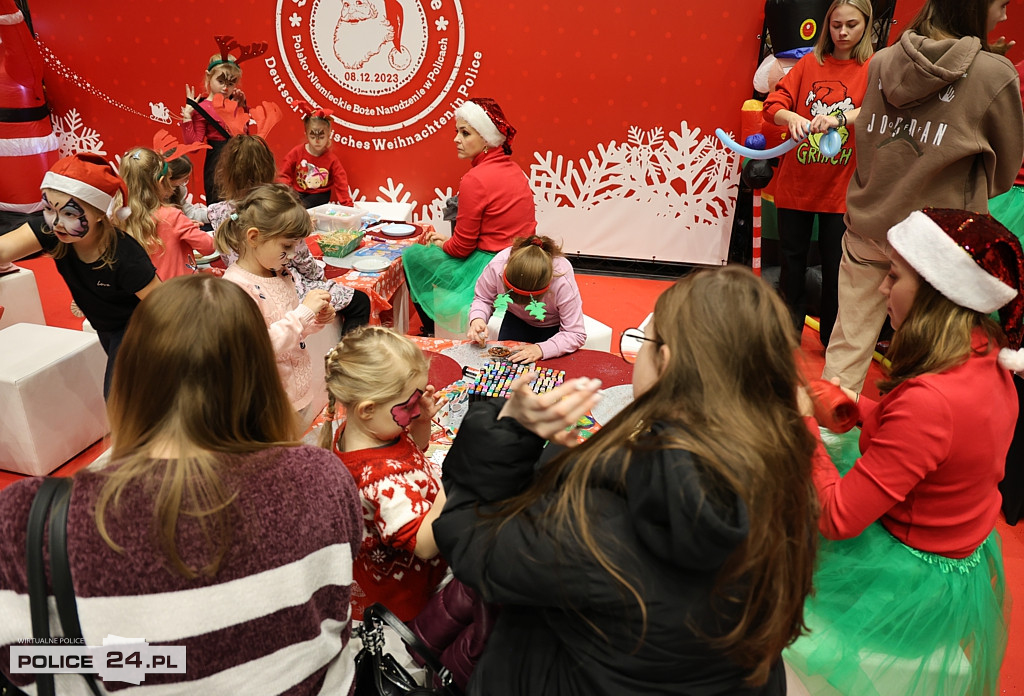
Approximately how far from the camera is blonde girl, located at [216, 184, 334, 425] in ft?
8.25

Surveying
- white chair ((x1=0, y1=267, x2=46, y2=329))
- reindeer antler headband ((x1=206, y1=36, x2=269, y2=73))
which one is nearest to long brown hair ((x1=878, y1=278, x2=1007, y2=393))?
white chair ((x1=0, y1=267, x2=46, y2=329))

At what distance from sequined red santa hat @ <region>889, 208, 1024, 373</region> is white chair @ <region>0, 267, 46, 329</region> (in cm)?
415

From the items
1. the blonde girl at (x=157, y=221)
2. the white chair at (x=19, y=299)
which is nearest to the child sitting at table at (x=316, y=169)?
the blonde girl at (x=157, y=221)

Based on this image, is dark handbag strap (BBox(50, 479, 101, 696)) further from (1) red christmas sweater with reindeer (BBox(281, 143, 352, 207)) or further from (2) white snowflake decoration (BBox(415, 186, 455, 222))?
(2) white snowflake decoration (BBox(415, 186, 455, 222))

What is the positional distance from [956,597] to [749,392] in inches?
43.7

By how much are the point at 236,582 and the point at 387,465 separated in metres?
0.52

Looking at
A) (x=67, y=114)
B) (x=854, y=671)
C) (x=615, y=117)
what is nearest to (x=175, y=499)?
(x=854, y=671)

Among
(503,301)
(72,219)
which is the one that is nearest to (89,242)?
(72,219)

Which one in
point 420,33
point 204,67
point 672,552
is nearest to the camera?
point 672,552

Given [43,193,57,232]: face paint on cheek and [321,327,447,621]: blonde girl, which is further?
[43,193,57,232]: face paint on cheek

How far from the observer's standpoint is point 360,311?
139 inches

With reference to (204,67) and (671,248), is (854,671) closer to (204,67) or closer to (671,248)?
(671,248)

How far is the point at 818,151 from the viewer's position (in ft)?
12.8

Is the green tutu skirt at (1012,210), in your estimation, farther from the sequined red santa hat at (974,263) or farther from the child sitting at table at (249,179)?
the child sitting at table at (249,179)
